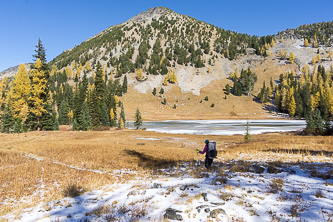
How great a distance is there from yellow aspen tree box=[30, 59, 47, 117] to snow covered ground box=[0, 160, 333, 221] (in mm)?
33599

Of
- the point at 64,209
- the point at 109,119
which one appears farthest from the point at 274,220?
the point at 109,119

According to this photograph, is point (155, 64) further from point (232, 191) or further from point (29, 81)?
point (232, 191)

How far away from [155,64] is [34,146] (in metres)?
159

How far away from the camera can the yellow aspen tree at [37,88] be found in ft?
110

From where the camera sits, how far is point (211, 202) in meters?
5.64

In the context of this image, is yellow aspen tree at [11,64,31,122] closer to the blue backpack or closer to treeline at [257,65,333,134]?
the blue backpack

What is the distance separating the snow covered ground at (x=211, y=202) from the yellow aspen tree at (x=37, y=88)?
33.6 meters

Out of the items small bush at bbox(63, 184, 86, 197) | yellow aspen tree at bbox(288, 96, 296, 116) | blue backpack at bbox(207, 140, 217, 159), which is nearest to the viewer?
small bush at bbox(63, 184, 86, 197)

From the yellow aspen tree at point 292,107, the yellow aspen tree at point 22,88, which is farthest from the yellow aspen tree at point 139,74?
the yellow aspen tree at point 22,88

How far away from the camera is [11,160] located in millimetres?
13250

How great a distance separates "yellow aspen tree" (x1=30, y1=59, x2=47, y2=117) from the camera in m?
33.5

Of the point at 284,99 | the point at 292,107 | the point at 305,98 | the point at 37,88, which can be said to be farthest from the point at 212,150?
the point at 284,99

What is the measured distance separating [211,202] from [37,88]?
127ft

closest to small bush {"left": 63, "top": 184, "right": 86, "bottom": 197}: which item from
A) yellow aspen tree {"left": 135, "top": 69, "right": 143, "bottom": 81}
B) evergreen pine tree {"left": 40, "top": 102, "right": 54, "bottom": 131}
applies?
evergreen pine tree {"left": 40, "top": 102, "right": 54, "bottom": 131}
